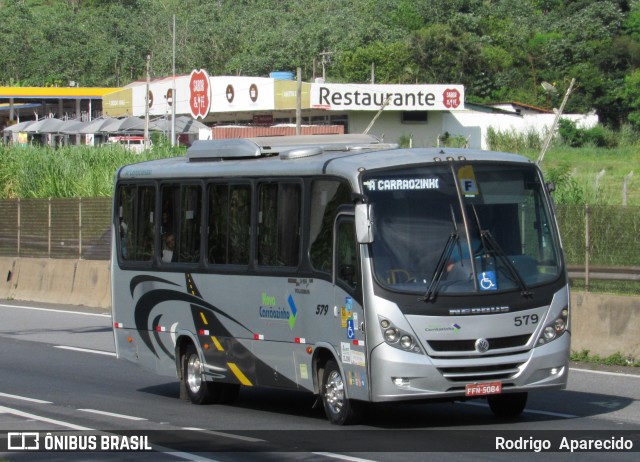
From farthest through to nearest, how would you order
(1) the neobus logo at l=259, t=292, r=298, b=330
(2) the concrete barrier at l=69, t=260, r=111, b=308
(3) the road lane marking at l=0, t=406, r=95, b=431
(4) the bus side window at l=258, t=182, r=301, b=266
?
(2) the concrete barrier at l=69, t=260, r=111, b=308
(4) the bus side window at l=258, t=182, r=301, b=266
(1) the neobus logo at l=259, t=292, r=298, b=330
(3) the road lane marking at l=0, t=406, r=95, b=431

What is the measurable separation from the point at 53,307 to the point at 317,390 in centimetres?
1791

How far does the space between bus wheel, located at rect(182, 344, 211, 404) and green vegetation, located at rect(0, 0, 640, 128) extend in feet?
182

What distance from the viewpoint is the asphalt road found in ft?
33.9

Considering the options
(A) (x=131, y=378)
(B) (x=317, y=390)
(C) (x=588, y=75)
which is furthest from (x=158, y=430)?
(C) (x=588, y=75)

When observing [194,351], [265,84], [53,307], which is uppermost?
[265,84]

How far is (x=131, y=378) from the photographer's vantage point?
16891mm

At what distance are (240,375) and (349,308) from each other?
2.37 meters

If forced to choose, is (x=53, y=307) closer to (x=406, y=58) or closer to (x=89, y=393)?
(x=89, y=393)

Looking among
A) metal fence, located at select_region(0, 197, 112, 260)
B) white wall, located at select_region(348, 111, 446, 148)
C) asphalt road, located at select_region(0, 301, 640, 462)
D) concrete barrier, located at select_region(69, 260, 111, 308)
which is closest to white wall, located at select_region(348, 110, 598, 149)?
white wall, located at select_region(348, 111, 446, 148)

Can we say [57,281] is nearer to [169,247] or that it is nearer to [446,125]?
[169,247]

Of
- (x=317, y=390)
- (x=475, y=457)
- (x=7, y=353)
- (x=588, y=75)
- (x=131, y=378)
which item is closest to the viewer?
(x=475, y=457)

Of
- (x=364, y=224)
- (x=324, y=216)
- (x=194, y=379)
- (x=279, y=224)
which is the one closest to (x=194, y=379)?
(x=194, y=379)

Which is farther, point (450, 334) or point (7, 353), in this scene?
point (7, 353)

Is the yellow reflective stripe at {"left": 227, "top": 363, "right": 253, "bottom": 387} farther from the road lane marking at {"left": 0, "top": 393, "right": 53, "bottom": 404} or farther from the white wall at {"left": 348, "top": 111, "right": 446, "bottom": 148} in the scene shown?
the white wall at {"left": 348, "top": 111, "right": 446, "bottom": 148}
